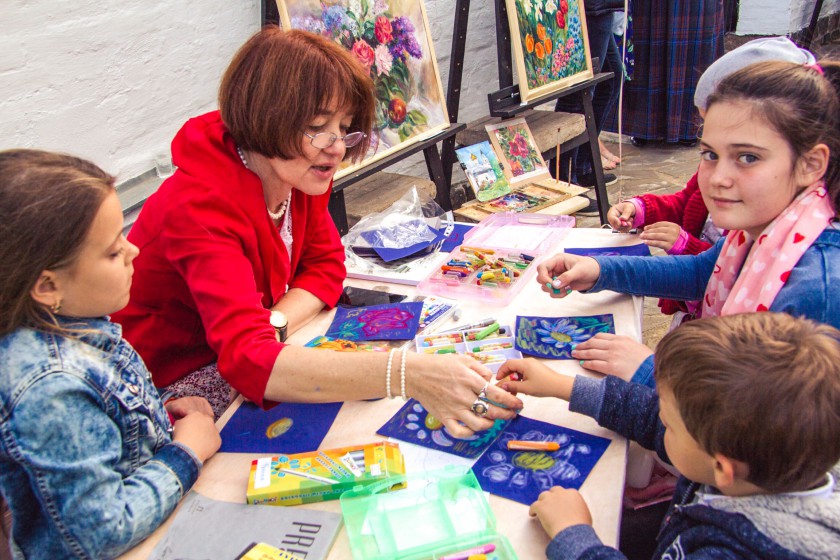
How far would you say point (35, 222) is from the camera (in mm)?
1097

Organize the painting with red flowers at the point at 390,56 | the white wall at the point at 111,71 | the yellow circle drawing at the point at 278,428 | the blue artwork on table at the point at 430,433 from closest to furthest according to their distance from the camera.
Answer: the blue artwork on table at the point at 430,433, the yellow circle drawing at the point at 278,428, the white wall at the point at 111,71, the painting with red flowers at the point at 390,56

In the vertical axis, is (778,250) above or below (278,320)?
above

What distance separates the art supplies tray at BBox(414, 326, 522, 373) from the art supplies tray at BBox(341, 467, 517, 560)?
43 cm

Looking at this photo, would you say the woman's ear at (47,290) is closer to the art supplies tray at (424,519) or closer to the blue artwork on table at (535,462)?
the art supplies tray at (424,519)

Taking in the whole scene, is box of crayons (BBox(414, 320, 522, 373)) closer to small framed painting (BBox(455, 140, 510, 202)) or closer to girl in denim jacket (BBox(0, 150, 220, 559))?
girl in denim jacket (BBox(0, 150, 220, 559))

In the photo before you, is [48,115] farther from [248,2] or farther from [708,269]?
[708,269]

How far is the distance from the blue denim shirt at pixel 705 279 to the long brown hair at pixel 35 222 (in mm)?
1122

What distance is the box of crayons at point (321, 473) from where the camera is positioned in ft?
4.13

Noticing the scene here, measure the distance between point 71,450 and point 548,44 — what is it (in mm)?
3426

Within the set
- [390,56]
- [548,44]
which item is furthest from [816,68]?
[548,44]

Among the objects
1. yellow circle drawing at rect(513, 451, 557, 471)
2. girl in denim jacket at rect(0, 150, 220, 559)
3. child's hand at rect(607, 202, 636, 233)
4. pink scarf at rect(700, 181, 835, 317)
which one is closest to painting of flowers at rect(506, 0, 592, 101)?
child's hand at rect(607, 202, 636, 233)

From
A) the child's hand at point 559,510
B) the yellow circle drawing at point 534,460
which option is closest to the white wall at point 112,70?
the yellow circle drawing at point 534,460

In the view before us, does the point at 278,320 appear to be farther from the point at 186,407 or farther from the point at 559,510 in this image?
the point at 559,510

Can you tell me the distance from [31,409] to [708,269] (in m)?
1.66
